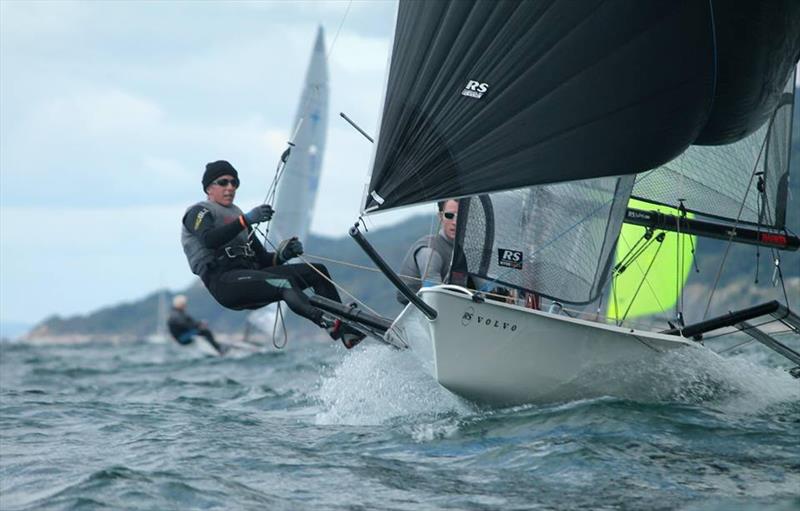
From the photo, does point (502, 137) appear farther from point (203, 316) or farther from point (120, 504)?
point (203, 316)

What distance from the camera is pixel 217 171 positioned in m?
8.90

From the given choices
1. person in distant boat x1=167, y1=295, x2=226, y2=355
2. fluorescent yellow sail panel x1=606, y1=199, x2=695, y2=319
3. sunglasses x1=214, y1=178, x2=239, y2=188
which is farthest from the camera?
person in distant boat x1=167, y1=295, x2=226, y2=355

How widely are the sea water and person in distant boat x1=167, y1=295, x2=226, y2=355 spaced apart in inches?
592

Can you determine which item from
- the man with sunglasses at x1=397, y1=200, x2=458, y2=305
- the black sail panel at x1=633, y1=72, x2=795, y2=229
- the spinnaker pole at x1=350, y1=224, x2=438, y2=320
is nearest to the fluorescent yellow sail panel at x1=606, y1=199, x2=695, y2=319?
the black sail panel at x1=633, y1=72, x2=795, y2=229

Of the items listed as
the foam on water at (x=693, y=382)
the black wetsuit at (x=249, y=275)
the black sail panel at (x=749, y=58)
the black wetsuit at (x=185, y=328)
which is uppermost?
the black sail panel at (x=749, y=58)

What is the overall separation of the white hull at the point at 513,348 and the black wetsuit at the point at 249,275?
922 millimetres

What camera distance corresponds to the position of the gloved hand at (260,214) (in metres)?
7.98

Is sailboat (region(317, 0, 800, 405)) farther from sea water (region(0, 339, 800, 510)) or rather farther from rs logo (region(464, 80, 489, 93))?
sea water (region(0, 339, 800, 510))

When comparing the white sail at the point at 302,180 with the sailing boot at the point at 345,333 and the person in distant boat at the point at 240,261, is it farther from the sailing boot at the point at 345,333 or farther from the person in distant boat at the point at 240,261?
the sailing boot at the point at 345,333

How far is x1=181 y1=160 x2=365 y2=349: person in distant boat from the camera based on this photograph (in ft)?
27.0

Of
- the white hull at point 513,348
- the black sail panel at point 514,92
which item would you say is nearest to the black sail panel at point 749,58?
the black sail panel at point 514,92

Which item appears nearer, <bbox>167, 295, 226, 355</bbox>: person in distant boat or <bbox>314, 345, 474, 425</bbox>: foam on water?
<bbox>314, 345, 474, 425</bbox>: foam on water

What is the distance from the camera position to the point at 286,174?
25359mm

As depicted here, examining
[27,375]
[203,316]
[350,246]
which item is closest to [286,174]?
[27,375]
